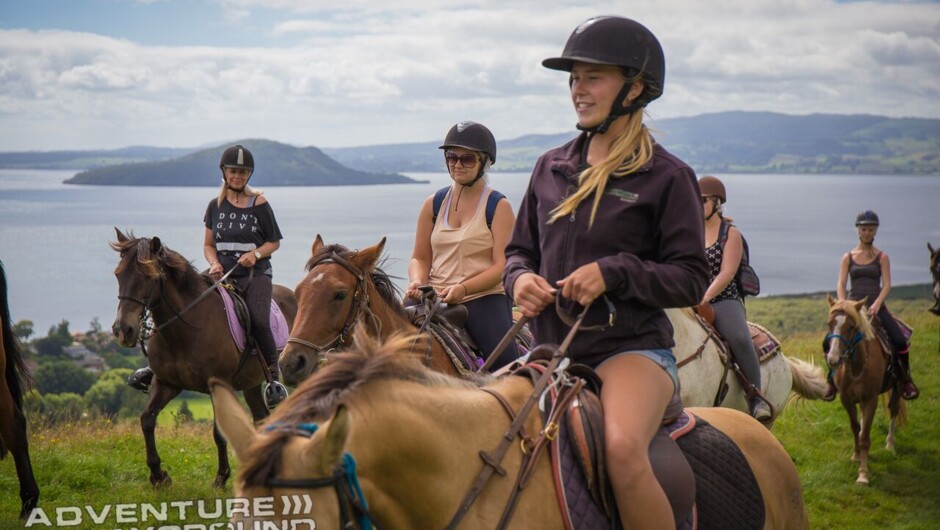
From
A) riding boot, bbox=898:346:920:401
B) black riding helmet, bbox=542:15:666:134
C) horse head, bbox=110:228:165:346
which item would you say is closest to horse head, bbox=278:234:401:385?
horse head, bbox=110:228:165:346

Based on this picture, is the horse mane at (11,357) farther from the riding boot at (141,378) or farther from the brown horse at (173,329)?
the riding boot at (141,378)

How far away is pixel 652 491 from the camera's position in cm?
261

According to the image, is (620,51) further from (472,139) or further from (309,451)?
(472,139)

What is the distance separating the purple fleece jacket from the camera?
2689 mm

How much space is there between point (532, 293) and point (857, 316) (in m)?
8.79

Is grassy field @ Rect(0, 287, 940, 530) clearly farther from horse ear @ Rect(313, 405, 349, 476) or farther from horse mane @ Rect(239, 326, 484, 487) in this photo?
horse ear @ Rect(313, 405, 349, 476)

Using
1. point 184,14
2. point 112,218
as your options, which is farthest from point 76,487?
point 184,14

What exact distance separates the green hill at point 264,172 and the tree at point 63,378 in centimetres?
5198

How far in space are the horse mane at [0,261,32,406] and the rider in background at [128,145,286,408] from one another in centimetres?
122

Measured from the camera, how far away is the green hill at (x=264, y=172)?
3211 inches

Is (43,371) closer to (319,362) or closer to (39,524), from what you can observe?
(39,524)

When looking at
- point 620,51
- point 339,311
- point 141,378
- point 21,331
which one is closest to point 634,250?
point 620,51

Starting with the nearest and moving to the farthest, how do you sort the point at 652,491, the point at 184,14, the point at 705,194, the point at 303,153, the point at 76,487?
1. the point at 652,491
2. the point at 705,194
3. the point at 76,487
4. the point at 303,153
5. the point at 184,14

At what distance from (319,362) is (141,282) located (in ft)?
9.41
